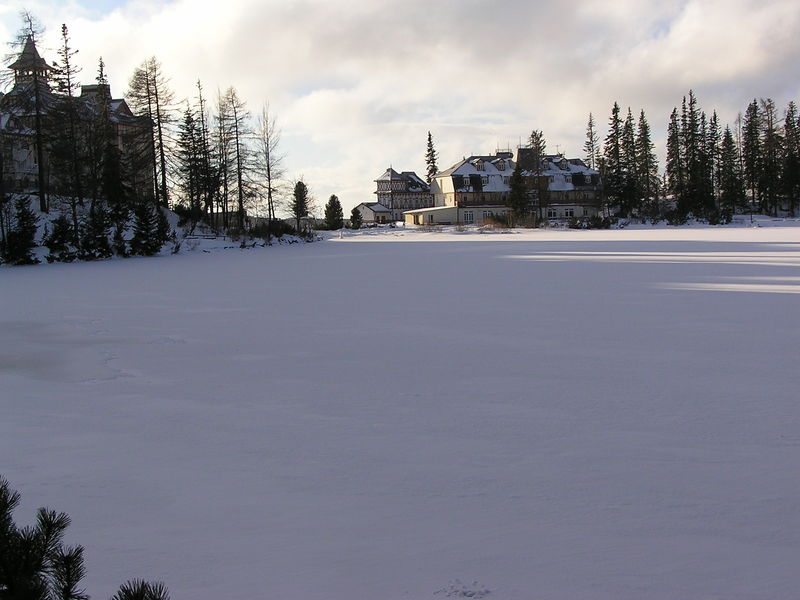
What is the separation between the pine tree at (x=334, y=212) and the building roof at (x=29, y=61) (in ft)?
151

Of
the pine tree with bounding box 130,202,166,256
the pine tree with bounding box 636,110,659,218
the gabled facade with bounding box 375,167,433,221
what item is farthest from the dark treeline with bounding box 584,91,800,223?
the pine tree with bounding box 130,202,166,256

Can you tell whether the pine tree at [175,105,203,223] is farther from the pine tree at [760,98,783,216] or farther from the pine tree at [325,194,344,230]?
the pine tree at [760,98,783,216]

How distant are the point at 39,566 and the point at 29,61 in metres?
40.9

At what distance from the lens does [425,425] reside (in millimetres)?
5605

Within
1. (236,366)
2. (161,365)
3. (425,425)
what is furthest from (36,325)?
(425,425)

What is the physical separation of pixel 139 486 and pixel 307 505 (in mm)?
1198

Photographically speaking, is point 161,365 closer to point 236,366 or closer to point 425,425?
point 236,366

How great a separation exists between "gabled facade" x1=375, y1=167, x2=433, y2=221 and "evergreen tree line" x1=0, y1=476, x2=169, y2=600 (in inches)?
4192

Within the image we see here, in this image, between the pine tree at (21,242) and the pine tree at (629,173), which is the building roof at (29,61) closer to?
the pine tree at (21,242)

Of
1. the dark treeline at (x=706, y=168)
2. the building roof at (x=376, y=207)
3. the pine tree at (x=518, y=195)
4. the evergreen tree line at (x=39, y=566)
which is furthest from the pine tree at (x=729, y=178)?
the evergreen tree line at (x=39, y=566)

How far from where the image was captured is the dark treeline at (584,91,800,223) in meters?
70.7

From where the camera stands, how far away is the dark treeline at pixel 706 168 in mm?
70688

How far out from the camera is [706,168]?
78062 millimetres

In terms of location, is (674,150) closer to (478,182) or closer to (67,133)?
(478,182)
